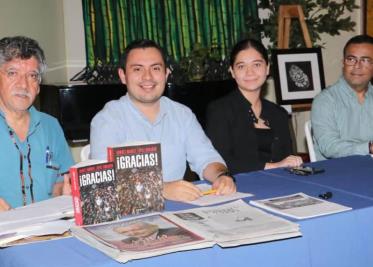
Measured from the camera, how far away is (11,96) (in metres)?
2.04

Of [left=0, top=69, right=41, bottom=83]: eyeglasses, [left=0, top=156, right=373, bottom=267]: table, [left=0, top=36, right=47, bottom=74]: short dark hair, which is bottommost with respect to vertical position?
[left=0, top=156, right=373, bottom=267]: table

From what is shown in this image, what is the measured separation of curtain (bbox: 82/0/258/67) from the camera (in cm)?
446

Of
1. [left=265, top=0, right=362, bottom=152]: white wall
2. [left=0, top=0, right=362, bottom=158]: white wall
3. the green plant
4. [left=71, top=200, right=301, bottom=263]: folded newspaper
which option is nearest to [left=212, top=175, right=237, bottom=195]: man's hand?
[left=71, top=200, right=301, bottom=263]: folded newspaper

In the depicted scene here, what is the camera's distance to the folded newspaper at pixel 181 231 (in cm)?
126

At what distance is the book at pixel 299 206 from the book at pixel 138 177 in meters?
0.32

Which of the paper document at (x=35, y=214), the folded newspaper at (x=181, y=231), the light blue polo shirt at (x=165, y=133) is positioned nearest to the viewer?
the folded newspaper at (x=181, y=231)

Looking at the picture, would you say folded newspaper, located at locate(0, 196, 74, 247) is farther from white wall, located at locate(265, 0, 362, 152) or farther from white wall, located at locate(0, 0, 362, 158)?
white wall, located at locate(265, 0, 362, 152)

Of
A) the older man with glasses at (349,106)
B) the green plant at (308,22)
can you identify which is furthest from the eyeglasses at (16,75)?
the green plant at (308,22)

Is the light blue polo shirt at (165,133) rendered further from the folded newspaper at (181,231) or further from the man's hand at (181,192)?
the folded newspaper at (181,231)

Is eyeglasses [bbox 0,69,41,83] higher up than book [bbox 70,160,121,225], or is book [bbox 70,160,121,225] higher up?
eyeglasses [bbox 0,69,41,83]

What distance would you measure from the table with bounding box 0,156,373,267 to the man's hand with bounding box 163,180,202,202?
0.04m

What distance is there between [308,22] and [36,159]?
354 centimetres

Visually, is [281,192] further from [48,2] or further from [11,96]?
[48,2]

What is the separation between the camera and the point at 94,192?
4.88 ft
